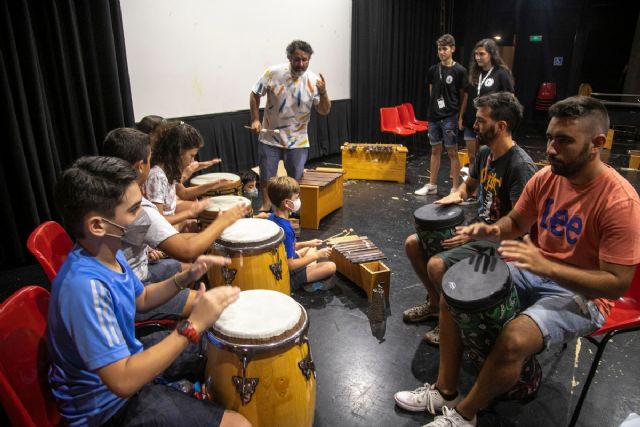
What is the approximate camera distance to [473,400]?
6.23 ft

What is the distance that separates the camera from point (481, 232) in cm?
221

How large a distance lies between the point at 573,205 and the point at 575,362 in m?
1.12

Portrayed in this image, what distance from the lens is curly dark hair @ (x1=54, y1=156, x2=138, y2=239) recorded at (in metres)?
1.36

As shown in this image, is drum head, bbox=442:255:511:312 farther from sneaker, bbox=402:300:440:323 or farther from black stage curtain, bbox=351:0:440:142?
black stage curtain, bbox=351:0:440:142

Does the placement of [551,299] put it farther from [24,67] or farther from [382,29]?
[382,29]

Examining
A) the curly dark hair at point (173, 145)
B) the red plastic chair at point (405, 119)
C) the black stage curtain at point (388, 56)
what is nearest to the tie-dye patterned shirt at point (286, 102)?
the curly dark hair at point (173, 145)

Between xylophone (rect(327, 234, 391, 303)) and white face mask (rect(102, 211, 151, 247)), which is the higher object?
white face mask (rect(102, 211, 151, 247))

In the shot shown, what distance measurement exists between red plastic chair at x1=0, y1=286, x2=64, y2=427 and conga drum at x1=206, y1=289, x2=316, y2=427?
524 millimetres

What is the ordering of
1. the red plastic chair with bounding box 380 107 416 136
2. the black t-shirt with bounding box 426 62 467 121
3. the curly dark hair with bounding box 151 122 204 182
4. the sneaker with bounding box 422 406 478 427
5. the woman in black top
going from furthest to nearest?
the red plastic chair with bounding box 380 107 416 136, the black t-shirt with bounding box 426 62 467 121, the woman in black top, the curly dark hair with bounding box 151 122 204 182, the sneaker with bounding box 422 406 478 427

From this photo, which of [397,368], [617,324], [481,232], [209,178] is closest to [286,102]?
[209,178]

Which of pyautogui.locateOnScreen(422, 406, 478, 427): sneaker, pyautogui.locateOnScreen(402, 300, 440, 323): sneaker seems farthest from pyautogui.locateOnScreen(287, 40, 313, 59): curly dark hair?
pyautogui.locateOnScreen(422, 406, 478, 427): sneaker

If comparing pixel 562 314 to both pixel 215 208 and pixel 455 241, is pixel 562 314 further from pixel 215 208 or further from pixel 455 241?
pixel 215 208

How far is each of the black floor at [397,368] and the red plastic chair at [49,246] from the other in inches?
54.6

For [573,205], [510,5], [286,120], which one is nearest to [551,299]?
[573,205]
